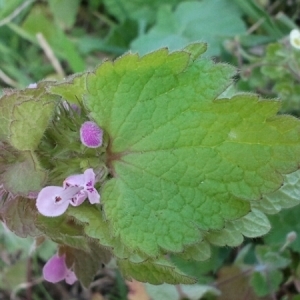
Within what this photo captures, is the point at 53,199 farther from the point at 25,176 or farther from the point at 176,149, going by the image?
the point at 176,149

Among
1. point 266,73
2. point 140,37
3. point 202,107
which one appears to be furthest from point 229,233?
point 140,37

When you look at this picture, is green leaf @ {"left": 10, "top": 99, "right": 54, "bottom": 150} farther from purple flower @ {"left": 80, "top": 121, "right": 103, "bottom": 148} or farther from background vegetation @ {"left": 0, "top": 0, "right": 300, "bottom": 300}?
background vegetation @ {"left": 0, "top": 0, "right": 300, "bottom": 300}

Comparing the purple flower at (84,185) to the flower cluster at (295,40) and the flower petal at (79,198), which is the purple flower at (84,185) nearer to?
the flower petal at (79,198)

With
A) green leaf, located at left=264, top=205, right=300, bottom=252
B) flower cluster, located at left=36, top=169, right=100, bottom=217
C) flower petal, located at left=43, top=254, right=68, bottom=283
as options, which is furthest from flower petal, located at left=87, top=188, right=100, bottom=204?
green leaf, located at left=264, top=205, right=300, bottom=252

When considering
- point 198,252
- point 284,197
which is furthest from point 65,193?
point 284,197

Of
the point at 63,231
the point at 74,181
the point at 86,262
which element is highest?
the point at 74,181

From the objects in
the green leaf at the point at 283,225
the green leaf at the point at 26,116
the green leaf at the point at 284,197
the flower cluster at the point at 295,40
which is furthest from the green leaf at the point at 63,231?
the flower cluster at the point at 295,40
